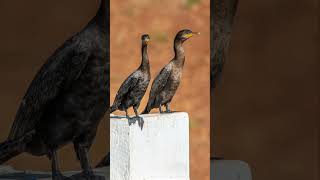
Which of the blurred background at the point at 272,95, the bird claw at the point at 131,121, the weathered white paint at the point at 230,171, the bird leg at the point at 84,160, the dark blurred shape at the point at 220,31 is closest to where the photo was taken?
the bird claw at the point at 131,121

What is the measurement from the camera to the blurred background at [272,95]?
1241 centimetres

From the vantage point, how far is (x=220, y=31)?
1198 centimetres

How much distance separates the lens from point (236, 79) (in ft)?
40.9

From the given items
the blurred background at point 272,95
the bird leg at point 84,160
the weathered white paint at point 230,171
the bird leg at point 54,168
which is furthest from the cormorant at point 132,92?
the blurred background at point 272,95

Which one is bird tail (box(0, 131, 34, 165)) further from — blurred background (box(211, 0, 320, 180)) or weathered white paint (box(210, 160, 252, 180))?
blurred background (box(211, 0, 320, 180))

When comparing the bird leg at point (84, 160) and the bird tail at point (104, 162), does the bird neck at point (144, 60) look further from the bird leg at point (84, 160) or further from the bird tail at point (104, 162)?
the bird tail at point (104, 162)

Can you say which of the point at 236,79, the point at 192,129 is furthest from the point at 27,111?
the point at 236,79

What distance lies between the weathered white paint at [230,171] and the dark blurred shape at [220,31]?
66 centimetres

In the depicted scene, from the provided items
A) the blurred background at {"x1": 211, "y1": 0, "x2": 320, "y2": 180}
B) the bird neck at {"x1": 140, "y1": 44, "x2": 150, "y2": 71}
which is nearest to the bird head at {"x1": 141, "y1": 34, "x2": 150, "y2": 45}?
the bird neck at {"x1": 140, "y1": 44, "x2": 150, "y2": 71}

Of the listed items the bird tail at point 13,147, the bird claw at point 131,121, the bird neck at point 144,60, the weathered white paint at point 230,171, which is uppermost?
the bird neck at point 144,60

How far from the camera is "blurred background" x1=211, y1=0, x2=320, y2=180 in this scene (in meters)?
12.4

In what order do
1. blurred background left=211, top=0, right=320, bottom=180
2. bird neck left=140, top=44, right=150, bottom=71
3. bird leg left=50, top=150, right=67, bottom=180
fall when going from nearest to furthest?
bird neck left=140, top=44, right=150, bottom=71 < bird leg left=50, top=150, right=67, bottom=180 < blurred background left=211, top=0, right=320, bottom=180

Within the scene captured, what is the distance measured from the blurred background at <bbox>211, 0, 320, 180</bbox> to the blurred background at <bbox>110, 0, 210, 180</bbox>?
211cm

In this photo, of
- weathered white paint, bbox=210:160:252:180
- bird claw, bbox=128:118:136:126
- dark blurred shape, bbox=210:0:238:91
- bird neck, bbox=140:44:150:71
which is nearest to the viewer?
bird claw, bbox=128:118:136:126
